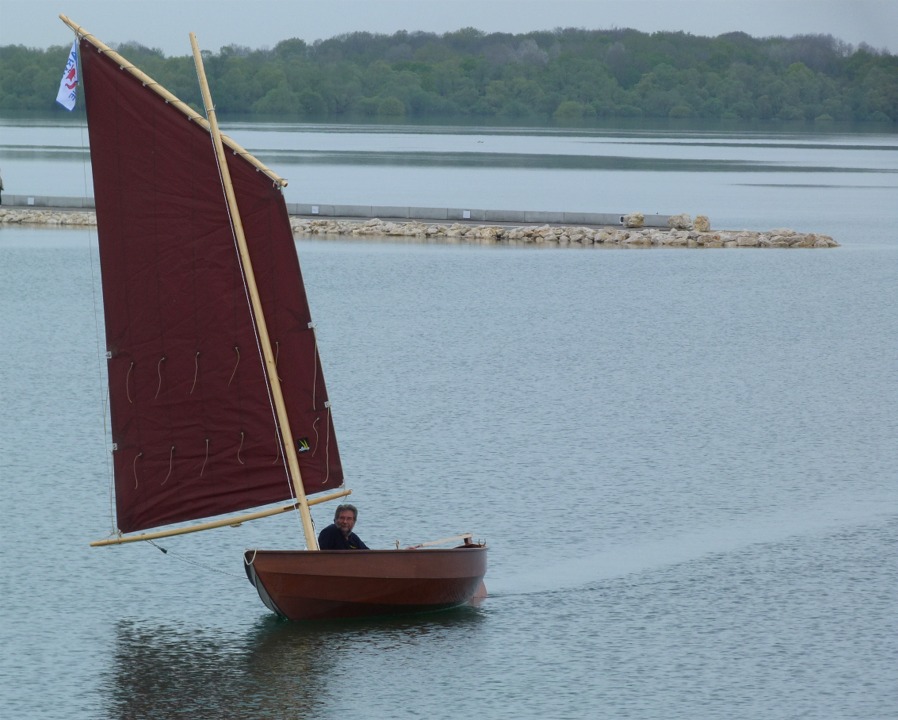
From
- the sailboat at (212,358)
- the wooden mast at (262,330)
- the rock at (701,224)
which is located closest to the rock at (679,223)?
the rock at (701,224)

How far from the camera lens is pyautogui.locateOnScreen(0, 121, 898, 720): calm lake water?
1825 centimetres

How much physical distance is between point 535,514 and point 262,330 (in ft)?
27.4

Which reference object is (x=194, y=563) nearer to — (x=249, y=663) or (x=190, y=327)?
(x=249, y=663)

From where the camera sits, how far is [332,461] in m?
19.6

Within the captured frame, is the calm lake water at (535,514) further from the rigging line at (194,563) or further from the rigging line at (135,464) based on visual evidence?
the rigging line at (135,464)

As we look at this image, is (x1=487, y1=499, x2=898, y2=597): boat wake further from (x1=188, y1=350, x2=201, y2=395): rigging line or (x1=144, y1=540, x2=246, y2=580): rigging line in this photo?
(x1=188, y1=350, x2=201, y2=395): rigging line

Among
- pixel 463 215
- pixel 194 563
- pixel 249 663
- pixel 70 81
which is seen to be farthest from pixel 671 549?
pixel 463 215

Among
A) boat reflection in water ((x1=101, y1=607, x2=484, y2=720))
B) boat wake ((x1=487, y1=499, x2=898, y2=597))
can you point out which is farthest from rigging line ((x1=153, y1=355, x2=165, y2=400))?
boat wake ((x1=487, y1=499, x2=898, y2=597))

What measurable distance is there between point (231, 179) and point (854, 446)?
17.6 m

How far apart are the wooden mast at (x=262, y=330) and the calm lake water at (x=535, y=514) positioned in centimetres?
160

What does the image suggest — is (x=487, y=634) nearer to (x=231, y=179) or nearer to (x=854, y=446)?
(x=231, y=179)

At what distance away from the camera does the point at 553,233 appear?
7175cm

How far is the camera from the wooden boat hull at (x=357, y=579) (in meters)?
18.5

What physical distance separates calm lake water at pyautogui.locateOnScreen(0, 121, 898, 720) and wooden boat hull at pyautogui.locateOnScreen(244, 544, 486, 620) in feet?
1.07
